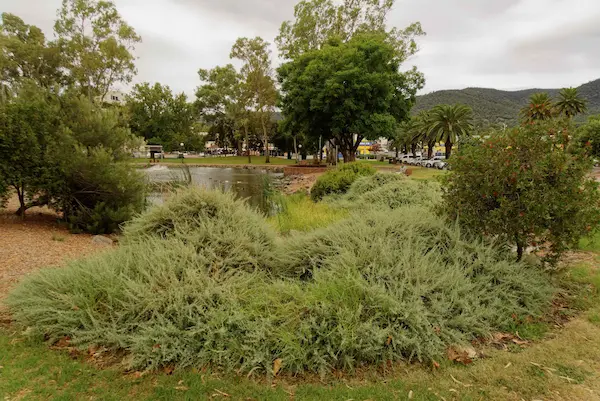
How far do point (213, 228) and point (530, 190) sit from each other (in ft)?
11.5

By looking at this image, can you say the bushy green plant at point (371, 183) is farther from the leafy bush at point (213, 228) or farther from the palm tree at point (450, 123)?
the palm tree at point (450, 123)

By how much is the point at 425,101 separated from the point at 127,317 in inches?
3788

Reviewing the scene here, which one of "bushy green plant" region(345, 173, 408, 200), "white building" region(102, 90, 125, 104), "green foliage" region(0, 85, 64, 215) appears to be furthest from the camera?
"white building" region(102, 90, 125, 104)

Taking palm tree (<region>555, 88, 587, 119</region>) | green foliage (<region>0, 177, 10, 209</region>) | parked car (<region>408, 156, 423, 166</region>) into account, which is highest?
palm tree (<region>555, 88, 587, 119</region>)

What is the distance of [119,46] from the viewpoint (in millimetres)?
27766

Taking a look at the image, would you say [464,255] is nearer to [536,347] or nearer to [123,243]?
[536,347]

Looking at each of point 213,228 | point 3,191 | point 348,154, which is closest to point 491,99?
point 348,154

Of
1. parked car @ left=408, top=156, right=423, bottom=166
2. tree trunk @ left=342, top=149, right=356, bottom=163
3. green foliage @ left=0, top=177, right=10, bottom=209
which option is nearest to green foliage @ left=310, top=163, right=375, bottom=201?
green foliage @ left=0, top=177, right=10, bottom=209

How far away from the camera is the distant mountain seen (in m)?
79.8

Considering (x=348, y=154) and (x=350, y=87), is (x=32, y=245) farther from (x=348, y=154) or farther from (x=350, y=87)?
(x=348, y=154)

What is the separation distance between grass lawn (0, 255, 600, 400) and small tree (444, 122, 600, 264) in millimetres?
1263

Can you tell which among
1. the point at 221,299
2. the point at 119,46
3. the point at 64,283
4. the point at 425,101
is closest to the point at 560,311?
the point at 221,299

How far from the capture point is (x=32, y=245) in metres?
5.79

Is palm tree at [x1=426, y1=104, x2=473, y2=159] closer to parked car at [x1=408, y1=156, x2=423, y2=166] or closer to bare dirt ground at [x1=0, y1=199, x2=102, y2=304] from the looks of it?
parked car at [x1=408, y1=156, x2=423, y2=166]
